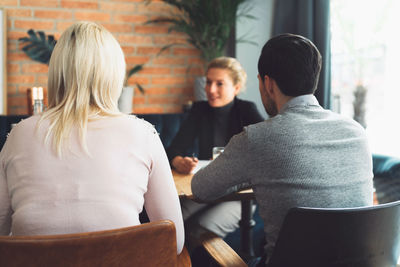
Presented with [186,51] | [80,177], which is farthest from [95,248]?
[186,51]

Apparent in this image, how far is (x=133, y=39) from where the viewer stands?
329 centimetres

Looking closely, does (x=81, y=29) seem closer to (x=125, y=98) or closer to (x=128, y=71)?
(x=125, y=98)

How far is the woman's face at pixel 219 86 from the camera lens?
2.40 meters

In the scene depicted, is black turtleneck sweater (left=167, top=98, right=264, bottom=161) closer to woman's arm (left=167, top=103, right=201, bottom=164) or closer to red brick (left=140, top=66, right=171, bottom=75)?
woman's arm (left=167, top=103, right=201, bottom=164)

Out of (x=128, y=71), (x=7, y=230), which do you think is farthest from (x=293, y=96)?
(x=128, y=71)

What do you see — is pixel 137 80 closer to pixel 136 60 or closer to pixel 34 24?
pixel 136 60

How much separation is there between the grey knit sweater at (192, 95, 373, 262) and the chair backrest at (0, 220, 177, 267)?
360mm

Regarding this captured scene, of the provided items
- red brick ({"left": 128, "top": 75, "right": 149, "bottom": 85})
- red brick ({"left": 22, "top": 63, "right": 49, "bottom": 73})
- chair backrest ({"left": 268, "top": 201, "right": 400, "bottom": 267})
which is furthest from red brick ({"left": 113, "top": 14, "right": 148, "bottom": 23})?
chair backrest ({"left": 268, "top": 201, "right": 400, "bottom": 267})

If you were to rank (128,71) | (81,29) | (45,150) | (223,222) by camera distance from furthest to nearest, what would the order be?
(128,71), (223,222), (81,29), (45,150)

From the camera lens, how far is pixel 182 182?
1.59 meters

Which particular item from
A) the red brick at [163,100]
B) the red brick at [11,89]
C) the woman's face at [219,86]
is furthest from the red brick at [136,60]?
the woman's face at [219,86]

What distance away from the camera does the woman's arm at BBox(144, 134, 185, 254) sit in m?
1.04

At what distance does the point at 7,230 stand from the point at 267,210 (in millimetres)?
754

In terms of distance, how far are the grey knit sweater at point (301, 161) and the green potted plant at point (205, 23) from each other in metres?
2.13
